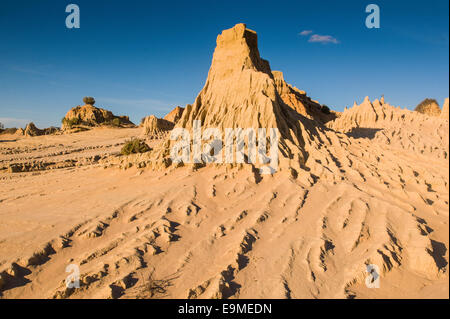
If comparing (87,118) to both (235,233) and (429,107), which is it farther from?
(429,107)

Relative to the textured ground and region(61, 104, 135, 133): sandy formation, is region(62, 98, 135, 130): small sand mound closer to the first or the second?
Answer: region(61, 104, 135, 133): sandy formation

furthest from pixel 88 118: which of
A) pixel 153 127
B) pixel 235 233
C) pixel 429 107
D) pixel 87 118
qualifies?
pixel 429 107

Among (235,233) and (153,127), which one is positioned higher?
(153,127)

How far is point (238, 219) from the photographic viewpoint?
8469 mm

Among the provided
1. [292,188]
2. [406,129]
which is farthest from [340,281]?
[406,129]

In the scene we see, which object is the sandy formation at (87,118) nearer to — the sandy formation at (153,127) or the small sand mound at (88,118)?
the small sand mound at (88,118)

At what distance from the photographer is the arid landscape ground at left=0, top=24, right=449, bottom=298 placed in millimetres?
6152

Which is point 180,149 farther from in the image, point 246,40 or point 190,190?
point 246,40

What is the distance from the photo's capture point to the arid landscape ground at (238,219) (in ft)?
20.2

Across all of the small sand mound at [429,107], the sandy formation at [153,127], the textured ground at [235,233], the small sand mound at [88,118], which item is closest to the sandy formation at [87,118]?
the small sand mound at [88,118]

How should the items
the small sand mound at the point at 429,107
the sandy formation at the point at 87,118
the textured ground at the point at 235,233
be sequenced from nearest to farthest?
the textured ground at the point at 235,233
the small sand mound at the point at 429,107
the sandy formation at the point at 87,118

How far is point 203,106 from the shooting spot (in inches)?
Result: 553

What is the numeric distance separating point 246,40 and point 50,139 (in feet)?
108

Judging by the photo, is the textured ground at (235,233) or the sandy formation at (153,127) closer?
the textured ground at (235,233)
